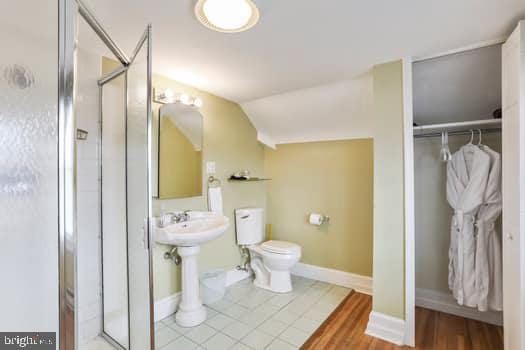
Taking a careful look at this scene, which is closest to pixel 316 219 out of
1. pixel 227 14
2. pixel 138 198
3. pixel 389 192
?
pixel 389 192

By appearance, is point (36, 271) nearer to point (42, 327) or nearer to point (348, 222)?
point (42, 327)

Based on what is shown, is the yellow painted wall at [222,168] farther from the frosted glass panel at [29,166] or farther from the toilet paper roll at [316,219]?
the frosted glass panel at [29,166]

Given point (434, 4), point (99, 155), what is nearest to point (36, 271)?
point (99, 155)

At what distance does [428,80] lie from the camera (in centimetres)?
200

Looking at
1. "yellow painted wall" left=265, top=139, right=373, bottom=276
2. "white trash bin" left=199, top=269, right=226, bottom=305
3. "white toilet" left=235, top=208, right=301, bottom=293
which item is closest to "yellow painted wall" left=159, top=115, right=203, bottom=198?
"white toilet" left=235, top=208, right=301, bottom=293

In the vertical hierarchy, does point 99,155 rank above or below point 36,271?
above

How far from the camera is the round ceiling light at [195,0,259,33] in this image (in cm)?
126

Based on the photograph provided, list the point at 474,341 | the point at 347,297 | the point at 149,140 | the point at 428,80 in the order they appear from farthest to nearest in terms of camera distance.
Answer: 1. the point at 347,297
2. the point at 428,80
3. the point at 474,341
4. the point at 149,140

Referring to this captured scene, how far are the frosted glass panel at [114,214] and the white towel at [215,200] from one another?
958 millimetres

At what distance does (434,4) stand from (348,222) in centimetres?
207

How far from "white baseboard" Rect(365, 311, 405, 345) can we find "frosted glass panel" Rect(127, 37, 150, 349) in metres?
1.61

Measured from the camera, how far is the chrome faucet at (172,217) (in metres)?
2.07

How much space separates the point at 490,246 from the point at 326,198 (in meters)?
1.47

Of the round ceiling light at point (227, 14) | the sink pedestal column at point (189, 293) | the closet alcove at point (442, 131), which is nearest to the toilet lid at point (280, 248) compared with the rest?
the sink pedestal column at point (189, 293)
